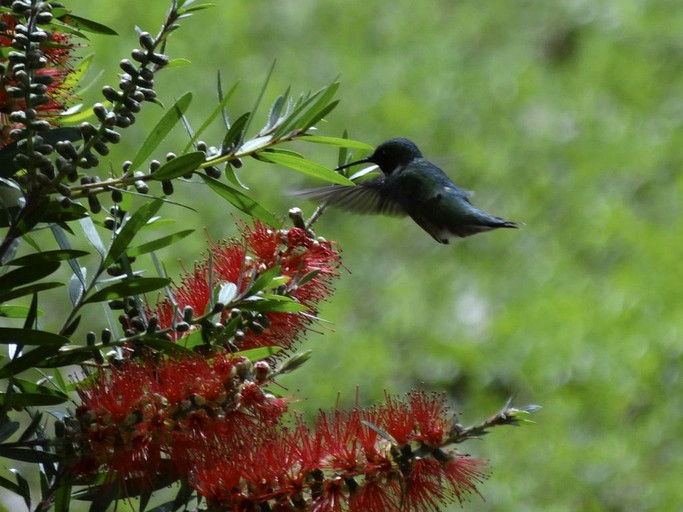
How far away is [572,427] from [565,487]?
0.85 ft

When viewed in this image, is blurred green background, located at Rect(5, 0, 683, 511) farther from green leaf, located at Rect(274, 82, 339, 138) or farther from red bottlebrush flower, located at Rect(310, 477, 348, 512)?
red bottlebrush flower, located at Rect(310, 477, 348, 512)

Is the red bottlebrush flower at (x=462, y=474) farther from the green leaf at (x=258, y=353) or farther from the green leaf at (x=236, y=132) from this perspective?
the green leaf at (x=236, y=132)

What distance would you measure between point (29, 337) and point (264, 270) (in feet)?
0.93

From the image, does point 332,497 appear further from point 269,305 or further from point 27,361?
point 27,361

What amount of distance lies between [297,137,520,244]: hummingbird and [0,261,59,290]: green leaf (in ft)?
2.53

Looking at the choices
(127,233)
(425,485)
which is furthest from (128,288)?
(425,485)

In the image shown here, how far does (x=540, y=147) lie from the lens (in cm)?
483

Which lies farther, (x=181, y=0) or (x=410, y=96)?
(x=410, y=96)

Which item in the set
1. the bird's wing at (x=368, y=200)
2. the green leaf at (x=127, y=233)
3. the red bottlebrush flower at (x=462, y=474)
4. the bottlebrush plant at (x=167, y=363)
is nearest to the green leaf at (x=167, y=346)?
the bottlebrush plant at (x=167, y=363)

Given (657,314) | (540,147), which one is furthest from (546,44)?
(657,314)

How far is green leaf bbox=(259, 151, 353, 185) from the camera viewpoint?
4.03ft

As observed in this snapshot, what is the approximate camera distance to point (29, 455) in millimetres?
1152

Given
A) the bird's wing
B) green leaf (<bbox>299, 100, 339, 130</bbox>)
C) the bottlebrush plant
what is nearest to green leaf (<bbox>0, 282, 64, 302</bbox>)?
the bottlebrush plant

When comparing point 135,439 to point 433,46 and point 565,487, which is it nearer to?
point 565,487
